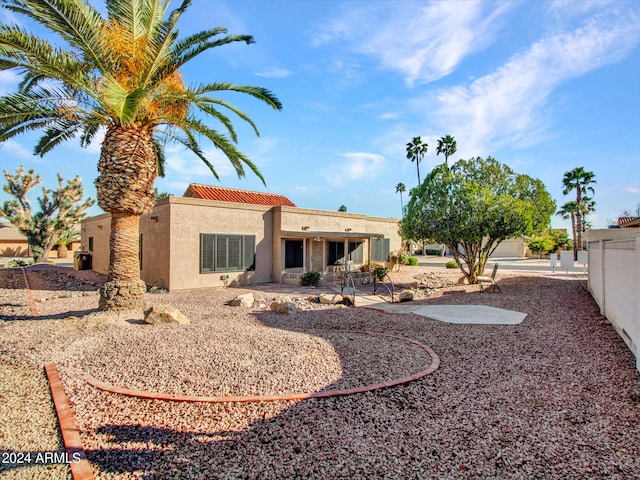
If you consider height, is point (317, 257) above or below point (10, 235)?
below

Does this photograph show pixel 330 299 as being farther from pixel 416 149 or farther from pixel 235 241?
pixel 416 149

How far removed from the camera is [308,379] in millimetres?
5145

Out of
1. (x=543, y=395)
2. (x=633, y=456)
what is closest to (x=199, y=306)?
(x=543, y=395)

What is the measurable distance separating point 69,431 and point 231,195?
17.8 m

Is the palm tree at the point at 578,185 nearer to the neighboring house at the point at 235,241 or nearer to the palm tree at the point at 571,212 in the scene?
the palm tree at the point at 571,212

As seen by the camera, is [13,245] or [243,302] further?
[13,245]

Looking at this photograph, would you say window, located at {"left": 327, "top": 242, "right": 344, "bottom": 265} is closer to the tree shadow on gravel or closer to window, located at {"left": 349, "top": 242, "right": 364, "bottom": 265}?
window, located at {"left": 349, "top": 242, "right": 364, "bottom": 265}

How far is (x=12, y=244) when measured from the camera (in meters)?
44.6

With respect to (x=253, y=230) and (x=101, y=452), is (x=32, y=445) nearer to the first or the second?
(x=101, y=452)

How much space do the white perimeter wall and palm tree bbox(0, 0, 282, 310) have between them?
9.33 meters

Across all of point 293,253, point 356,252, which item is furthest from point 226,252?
point 356,252

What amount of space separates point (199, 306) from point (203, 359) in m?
6.04

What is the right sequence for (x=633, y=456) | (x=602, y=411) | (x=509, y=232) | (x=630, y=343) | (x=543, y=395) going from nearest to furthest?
(x=633, y=456), (x=602, y=411), (x=543, y=395), (x=630, y=343), (x=509, y=232)

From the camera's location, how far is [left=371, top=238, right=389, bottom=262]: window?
74.7 ft
